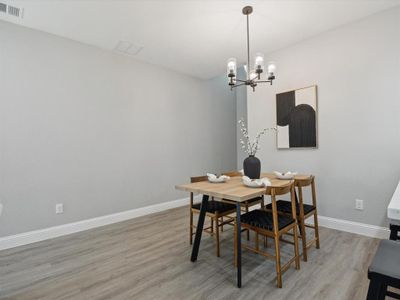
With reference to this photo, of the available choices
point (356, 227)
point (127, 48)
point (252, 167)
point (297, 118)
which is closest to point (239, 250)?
point (252, 167)

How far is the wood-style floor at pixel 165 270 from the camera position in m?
1.70

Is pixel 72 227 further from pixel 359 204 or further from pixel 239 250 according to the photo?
pixel 359 204

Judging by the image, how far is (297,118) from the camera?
10.6 ft

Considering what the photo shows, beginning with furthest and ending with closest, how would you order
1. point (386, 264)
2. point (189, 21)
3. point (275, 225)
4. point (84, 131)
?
1. point (84, 131)
2. point (189, 21)
3. point (275, 225)
4. point (386, 264)

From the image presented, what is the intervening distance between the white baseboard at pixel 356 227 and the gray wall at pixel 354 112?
63 millimetres

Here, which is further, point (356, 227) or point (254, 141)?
point (254, 141)

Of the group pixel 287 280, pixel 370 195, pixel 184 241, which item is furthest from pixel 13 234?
pixel 370 195

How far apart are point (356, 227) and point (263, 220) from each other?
5.48 ft

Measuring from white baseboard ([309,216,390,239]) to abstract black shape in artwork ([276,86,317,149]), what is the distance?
107 cm

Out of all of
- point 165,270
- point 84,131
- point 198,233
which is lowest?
point 165,270

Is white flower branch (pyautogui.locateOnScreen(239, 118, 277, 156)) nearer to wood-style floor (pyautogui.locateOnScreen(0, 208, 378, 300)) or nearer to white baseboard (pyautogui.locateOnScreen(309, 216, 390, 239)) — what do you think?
wood-style floor (pyautogui.locateOnScreen(0, 208, 378, 300))

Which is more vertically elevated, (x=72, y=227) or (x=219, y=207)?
(x=219, y=207)

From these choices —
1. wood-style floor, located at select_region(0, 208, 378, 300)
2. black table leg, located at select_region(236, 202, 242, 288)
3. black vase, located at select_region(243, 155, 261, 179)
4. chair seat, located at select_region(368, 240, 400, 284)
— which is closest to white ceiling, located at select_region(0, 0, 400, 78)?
black vase, located at select_region(243, 155, 261, 179)

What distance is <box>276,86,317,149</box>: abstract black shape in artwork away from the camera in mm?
3078
